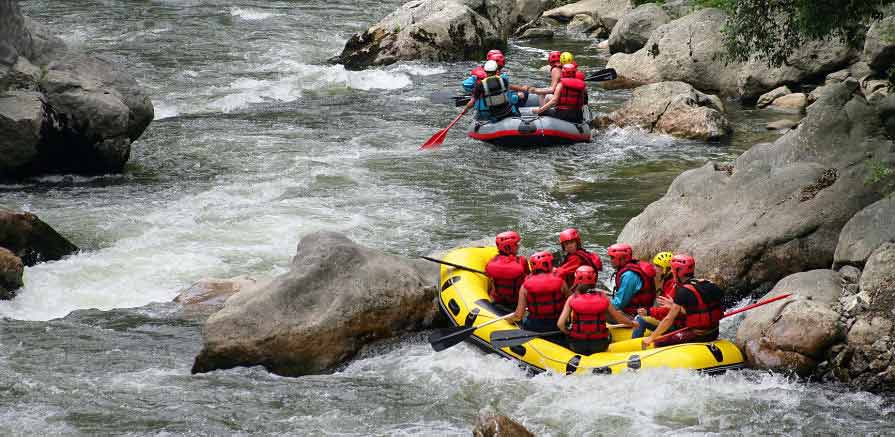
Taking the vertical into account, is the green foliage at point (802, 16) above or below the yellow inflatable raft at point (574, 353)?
above

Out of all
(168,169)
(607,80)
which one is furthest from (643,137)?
(168,169)

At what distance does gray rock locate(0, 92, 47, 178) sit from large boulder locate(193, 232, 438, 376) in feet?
17.2

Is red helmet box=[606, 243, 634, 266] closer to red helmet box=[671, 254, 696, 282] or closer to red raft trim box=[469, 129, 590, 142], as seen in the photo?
red helmet box=[671, 254, 696, 282]

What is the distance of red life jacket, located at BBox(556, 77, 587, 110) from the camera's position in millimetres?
15977

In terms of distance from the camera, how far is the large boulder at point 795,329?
27.7 ft

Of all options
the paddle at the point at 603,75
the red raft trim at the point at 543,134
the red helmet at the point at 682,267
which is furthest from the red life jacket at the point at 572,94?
the red helmet at the point at 682,267

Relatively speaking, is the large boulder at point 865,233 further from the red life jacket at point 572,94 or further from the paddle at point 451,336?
the red life jacket at point 572,94

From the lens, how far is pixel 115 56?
72.4 feet

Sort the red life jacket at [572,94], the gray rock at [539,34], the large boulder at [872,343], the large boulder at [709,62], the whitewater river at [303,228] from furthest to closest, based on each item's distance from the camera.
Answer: the gray rock at [539,34] < the large boulder at [709,62] < the red life jacket at [572,94] < the large boulder at [872,343] < the whitewater river at [303,228]

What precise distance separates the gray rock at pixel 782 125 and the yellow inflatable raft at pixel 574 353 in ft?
27.0

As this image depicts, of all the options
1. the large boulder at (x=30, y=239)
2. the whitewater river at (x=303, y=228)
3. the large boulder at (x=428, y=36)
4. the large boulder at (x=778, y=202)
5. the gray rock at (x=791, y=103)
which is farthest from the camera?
the large boulder at (x=428, y=36)

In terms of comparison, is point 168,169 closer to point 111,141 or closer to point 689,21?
point 111,141

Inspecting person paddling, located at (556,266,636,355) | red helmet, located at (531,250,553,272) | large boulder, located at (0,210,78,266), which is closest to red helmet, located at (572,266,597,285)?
person paddling, located at (556,266,636,355)

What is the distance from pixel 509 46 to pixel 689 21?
5.64 m
